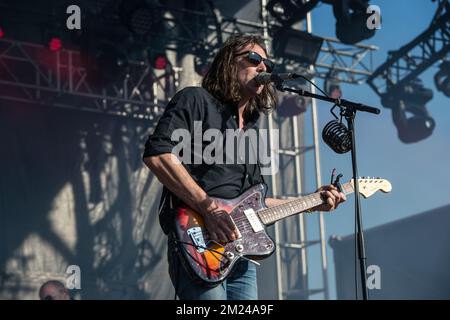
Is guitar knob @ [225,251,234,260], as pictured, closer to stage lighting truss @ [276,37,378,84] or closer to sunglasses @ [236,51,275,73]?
sunglasses @ [236,51,275,73]

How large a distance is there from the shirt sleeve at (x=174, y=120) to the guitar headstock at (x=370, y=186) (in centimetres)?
133

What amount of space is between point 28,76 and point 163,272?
130 inches

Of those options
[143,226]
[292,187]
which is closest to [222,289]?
[143,226]

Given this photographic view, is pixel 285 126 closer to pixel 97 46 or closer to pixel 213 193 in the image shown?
pixel 97 46

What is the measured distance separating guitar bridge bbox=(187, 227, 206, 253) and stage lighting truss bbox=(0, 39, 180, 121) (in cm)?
687

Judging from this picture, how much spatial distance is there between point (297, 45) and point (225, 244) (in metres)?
7.74

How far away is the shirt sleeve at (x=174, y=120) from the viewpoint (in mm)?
3695

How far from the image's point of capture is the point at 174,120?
3.74 metres

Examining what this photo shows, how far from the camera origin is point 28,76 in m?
10.6

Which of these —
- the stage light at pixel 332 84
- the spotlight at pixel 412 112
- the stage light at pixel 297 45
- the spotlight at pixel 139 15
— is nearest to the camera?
the spotlight at pixel 139 15

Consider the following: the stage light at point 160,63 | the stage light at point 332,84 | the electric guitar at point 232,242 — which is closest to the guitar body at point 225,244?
the electric guitar at point 232,242
